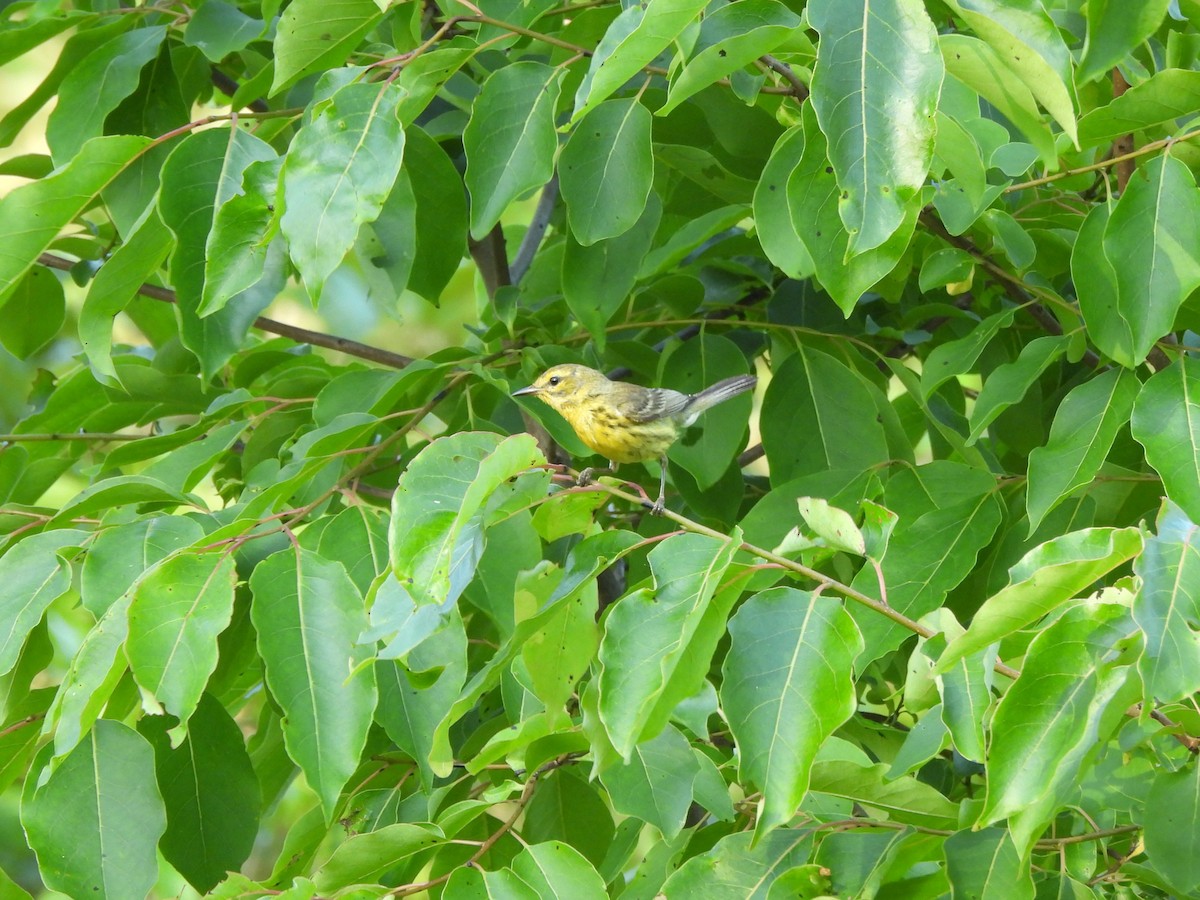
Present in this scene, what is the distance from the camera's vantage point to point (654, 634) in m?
1.73

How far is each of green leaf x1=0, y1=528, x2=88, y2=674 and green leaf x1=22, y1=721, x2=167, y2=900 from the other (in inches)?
8.0

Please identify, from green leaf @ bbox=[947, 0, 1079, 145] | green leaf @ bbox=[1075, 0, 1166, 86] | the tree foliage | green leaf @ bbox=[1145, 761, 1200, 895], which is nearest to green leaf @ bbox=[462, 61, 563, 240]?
the tree foliage

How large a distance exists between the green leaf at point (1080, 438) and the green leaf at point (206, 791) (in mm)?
1522

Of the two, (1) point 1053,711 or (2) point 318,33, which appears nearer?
(1) point 1053,711

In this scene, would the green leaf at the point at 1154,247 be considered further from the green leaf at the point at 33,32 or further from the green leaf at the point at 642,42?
the green leaf at the point at 33,32

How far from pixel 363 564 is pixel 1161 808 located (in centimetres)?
137

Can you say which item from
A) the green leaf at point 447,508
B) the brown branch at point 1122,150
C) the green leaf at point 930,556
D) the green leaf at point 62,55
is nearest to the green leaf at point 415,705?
the green leaf at point 447,508

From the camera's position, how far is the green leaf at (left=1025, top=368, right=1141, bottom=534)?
2.43m

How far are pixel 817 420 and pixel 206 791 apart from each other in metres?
1.52

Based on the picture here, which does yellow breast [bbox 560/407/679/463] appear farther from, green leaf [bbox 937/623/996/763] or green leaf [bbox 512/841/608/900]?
green leaf [bbox 937/623/996/763]

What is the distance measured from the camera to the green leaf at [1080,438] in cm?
243

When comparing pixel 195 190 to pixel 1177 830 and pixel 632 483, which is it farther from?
pixel 1177 830

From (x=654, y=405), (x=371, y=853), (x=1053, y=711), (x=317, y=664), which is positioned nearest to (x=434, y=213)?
(x=654, y=405)

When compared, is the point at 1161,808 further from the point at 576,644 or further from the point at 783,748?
the point at 576,644
